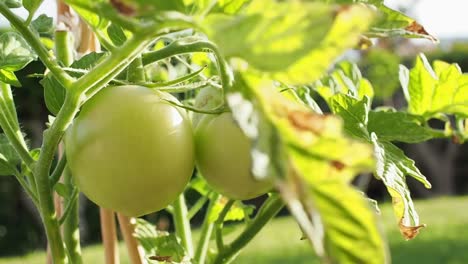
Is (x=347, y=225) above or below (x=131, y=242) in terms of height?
above

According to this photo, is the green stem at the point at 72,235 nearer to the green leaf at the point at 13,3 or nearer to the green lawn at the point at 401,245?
the green leaf at the point at 13,3

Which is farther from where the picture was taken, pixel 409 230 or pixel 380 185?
pixel 380 185

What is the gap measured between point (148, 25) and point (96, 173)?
13 cm

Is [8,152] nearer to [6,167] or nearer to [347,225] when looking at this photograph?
[6,167]

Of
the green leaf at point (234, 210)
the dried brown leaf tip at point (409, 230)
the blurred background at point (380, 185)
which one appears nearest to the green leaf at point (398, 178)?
the dried brown leaf tip at point (409, 230)

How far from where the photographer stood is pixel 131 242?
694 mm

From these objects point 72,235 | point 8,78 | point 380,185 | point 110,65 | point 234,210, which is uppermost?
point 110,65

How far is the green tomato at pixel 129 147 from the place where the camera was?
39 centimetres

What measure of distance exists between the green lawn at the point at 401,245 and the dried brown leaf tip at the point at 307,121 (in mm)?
3801

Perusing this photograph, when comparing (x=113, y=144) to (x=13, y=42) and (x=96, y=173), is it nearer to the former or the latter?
(x=96, y=173)

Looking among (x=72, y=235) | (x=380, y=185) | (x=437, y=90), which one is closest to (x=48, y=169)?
(x=72, y=235)

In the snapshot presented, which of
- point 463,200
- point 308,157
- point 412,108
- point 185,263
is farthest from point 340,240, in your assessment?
point 463,200

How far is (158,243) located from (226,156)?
0.90 feet

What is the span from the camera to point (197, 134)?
42cm
